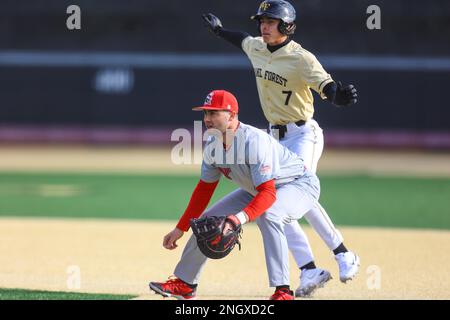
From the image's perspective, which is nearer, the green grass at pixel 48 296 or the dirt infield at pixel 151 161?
the green grass at pixel 48 296

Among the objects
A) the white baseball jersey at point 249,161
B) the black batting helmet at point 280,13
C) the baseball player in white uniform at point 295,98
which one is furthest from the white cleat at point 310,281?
the black batting helmet at point 280,13

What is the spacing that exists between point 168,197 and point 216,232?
7945mm

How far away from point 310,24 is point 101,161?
6316 millimetres

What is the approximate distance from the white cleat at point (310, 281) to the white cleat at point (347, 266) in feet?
0.53

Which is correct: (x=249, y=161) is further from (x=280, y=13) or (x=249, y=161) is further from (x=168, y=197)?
(x=168, y=197)

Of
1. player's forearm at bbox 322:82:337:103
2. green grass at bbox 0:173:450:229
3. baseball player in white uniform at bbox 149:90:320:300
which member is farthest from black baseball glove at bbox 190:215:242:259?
green grass at bbox 0:173:450:229

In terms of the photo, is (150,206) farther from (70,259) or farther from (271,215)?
(271,215)

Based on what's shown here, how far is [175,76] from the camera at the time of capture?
23.6m

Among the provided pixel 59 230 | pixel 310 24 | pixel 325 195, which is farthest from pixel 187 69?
pixel 59 230

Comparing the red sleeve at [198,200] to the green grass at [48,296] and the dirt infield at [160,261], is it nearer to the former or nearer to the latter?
the dirt infield at [160,261]

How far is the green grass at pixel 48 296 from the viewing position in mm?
7066

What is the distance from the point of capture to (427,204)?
13609 mm

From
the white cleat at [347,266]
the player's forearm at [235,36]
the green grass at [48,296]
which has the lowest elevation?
the green grass at [48,296]

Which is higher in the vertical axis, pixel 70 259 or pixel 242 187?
pixel 242 187
